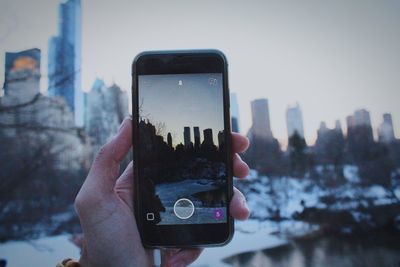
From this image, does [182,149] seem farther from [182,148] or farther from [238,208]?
[238,208]

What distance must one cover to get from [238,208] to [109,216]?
17 centimetres

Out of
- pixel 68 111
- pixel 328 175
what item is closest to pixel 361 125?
pixel 328 175

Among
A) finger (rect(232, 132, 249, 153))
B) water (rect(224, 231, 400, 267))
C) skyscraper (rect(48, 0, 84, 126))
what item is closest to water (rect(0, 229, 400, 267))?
water (rect(224, 231, 400, 267))

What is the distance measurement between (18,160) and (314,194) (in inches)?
69.6

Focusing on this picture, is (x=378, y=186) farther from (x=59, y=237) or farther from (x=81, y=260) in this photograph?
(x=81, y=260)

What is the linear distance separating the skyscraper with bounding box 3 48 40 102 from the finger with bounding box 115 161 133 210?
1568 mm

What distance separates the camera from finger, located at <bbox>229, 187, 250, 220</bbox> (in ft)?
1.39

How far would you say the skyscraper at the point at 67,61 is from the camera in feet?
5.70

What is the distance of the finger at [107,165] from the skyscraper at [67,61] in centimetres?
155

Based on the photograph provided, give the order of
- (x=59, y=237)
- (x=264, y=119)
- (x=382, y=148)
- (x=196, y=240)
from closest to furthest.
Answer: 1. (x=196, y=240)
2. (x=59, y=237)
3. (x=264, y=119)
4. (x=382, y=148)

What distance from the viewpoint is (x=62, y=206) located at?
1.73m

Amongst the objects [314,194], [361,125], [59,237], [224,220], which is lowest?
[59,237]

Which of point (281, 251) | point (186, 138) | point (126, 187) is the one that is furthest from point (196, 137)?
point (281, 251)

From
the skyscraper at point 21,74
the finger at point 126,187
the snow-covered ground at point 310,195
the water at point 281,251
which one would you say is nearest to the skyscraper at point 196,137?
the finger at point 126,187
